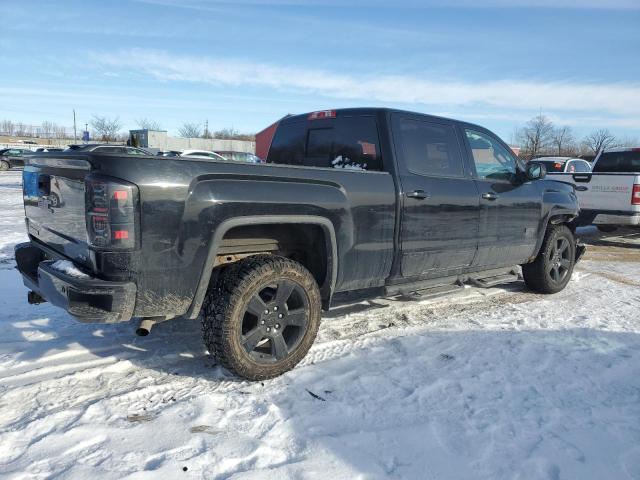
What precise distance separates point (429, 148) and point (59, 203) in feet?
9.77

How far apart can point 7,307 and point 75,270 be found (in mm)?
2417

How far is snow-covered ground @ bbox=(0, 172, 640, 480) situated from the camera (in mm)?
2574

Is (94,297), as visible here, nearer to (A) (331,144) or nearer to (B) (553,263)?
(A) (331,144)

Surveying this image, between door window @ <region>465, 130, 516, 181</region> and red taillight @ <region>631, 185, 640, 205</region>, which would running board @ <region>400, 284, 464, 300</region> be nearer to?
door window @ <region>465, 130, 516, 181</region>

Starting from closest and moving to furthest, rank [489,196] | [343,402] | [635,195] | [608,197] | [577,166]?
[343,402] < [489,196] < [635,195] < [608,197] < [577,166]

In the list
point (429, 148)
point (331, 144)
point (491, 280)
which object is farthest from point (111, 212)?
point (491, 280)

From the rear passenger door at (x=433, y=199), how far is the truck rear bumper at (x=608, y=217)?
559 cm

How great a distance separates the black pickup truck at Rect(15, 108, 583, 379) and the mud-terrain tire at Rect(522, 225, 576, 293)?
2.13ft

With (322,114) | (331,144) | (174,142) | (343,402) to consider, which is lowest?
(343,402)

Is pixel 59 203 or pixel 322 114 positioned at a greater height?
pixel 322 114

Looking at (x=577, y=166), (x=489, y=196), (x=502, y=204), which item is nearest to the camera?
(x=489, y=196)

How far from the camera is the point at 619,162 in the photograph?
1152 centimetres

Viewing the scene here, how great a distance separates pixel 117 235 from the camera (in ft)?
9.13

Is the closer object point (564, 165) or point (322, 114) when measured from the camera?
point (322, 114)
